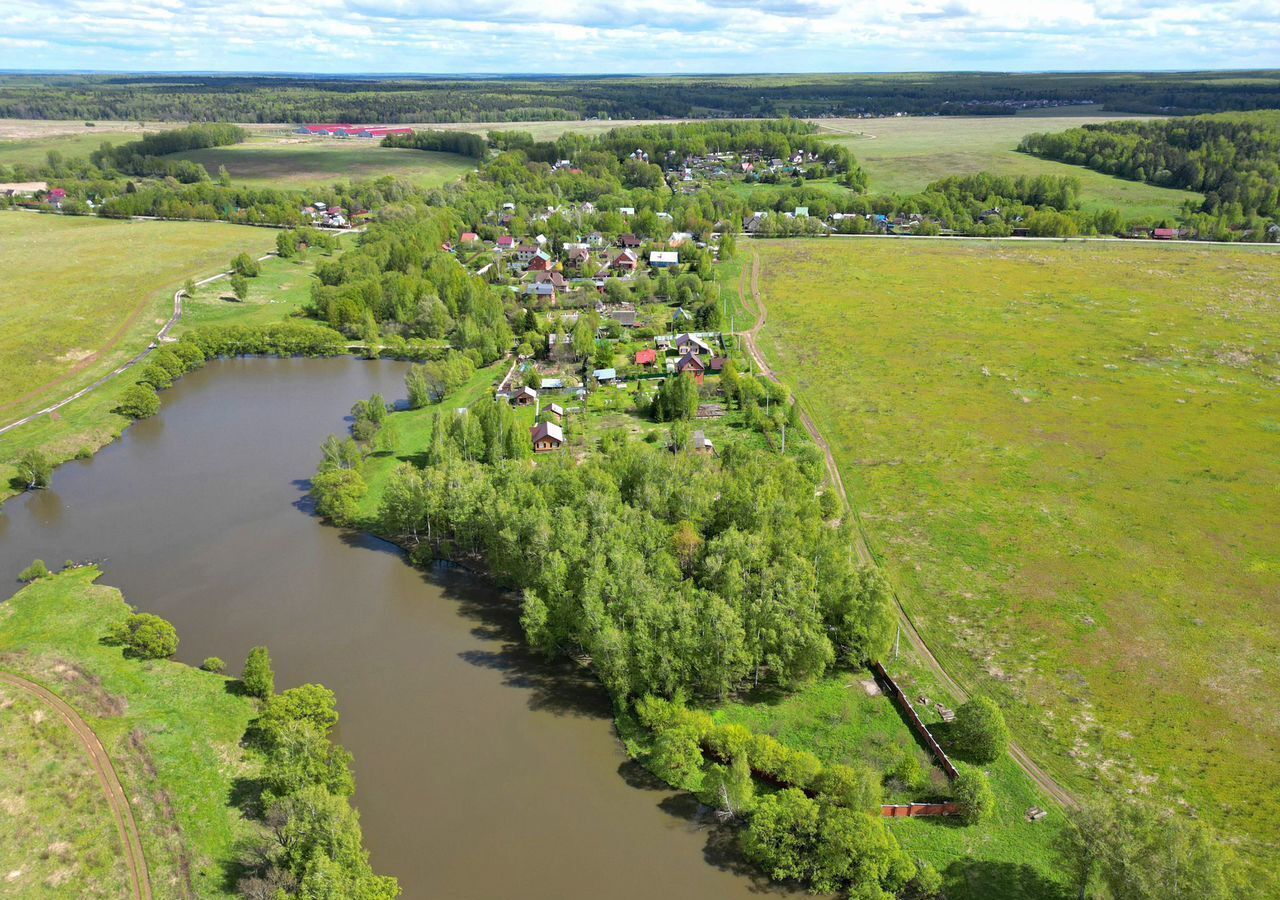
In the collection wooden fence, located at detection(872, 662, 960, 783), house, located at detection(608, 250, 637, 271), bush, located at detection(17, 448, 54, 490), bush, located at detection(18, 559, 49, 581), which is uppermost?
house, located at detection(608, 250, 637, 271)

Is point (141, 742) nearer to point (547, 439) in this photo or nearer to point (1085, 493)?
point (547, 439)

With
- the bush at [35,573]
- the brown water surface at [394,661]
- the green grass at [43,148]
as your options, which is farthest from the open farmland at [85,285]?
the green grass at [43,148]

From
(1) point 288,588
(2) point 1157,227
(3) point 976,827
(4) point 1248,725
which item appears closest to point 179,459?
(1) point 288,588

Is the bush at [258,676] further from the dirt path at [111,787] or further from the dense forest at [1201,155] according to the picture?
the dense forest at [1201,155]

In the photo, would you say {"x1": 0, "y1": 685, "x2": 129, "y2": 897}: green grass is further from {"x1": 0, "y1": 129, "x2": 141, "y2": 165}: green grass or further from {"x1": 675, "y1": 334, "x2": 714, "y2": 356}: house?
{"x1": 0, "y1": 129, "x2": 141, "y2": 165}: green grass

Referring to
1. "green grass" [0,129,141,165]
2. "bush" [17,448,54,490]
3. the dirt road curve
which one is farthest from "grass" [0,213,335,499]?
"green grass" [0,129,141,165]

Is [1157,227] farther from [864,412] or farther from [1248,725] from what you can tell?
[1248,725]
